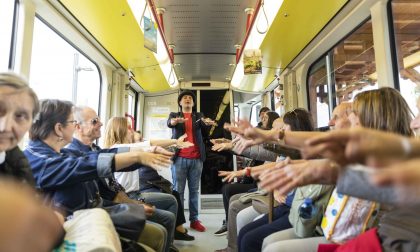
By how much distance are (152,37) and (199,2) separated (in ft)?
1.72

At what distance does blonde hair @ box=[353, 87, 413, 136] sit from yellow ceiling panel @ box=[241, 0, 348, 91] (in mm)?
1424

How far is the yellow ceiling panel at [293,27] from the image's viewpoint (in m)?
2.63

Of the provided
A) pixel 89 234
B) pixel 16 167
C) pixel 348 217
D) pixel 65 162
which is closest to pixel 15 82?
pixel 16 167

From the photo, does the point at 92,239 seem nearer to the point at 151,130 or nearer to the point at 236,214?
the point at 236,214

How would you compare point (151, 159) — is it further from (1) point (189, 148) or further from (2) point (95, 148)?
(1) point (189, 148)

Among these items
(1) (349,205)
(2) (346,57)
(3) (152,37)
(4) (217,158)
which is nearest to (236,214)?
(1) (349,205)

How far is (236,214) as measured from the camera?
9.35 feet

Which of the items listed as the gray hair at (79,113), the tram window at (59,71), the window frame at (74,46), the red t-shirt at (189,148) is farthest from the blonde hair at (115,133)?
the red t-shirt at (189,148)

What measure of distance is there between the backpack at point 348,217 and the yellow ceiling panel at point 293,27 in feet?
5.88

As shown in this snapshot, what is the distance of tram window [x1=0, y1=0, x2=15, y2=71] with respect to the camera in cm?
226

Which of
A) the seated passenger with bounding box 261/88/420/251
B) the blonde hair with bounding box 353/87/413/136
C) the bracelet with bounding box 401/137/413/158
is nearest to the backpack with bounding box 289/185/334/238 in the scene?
the seated passenger with bounding box 261/88/420/251

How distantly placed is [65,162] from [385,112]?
1523 millimetres

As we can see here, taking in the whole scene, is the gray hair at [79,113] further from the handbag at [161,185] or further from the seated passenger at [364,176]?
the seated passenger at [364,176]

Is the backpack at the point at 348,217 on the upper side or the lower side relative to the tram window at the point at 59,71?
lower
